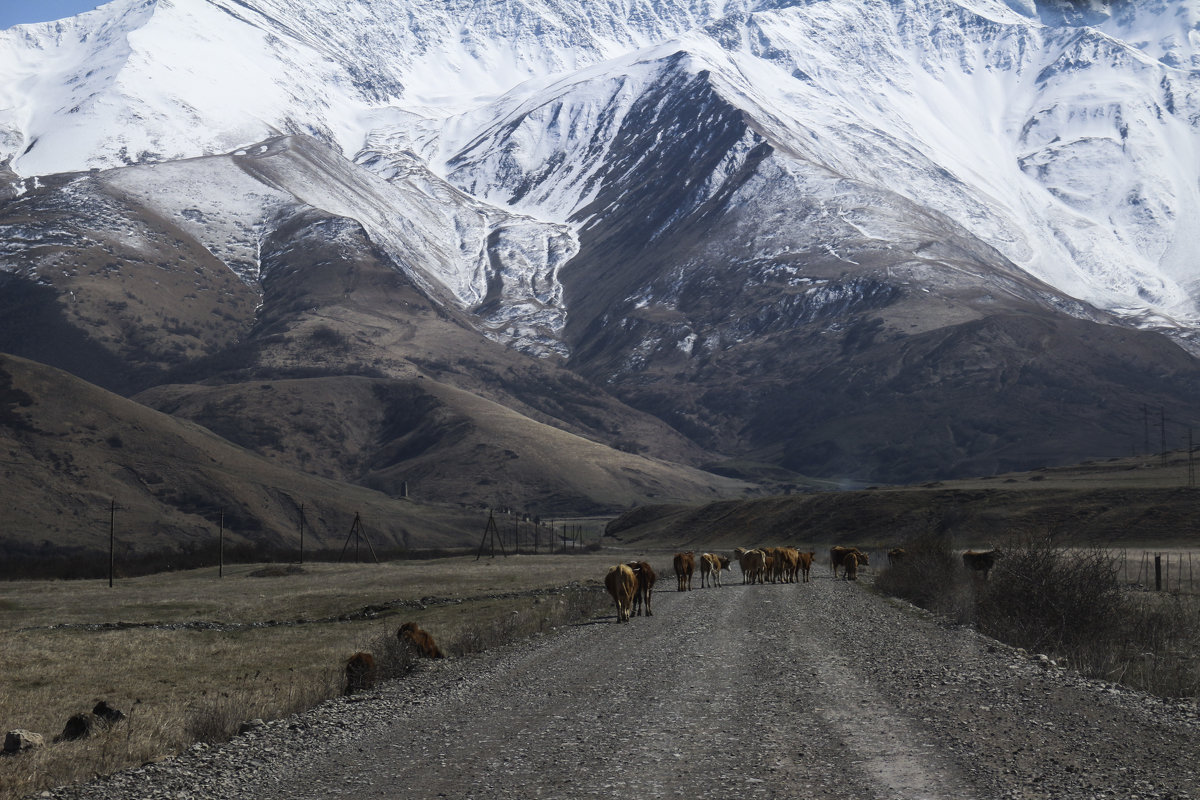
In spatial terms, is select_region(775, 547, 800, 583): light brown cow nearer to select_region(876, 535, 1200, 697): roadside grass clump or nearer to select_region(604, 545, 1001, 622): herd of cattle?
select_region(604, 545, 1001, 622): herd of cattle

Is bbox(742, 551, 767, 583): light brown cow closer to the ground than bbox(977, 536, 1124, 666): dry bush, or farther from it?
closer to the ground

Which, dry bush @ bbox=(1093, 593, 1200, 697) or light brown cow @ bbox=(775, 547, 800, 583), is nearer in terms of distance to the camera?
dry bush @ bbox=(1093, 593, 1200, 697)

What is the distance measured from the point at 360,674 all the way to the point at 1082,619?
13.9m

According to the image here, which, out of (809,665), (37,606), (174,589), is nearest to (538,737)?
(809,665)

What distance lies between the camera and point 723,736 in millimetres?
13602

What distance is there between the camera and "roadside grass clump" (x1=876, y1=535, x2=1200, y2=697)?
63.1ft

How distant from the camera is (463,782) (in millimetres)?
11883

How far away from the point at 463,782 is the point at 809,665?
29.9 ft

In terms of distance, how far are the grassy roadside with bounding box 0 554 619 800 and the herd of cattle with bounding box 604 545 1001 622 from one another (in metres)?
2.02

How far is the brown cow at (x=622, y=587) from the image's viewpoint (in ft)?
96.0

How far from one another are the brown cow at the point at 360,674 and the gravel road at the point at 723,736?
530 mm

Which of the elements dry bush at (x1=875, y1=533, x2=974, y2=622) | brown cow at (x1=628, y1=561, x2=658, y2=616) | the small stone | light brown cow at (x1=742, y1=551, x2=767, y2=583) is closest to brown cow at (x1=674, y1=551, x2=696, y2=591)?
light brown cow at (x1=742, y1=551, x2=767, y2=583)

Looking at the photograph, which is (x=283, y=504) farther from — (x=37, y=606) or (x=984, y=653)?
(x=984, y=653)

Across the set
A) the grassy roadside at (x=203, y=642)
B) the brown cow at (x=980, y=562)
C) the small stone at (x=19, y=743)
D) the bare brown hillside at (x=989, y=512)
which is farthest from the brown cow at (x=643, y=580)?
the bare brown hillside at (x=989, y=512)
